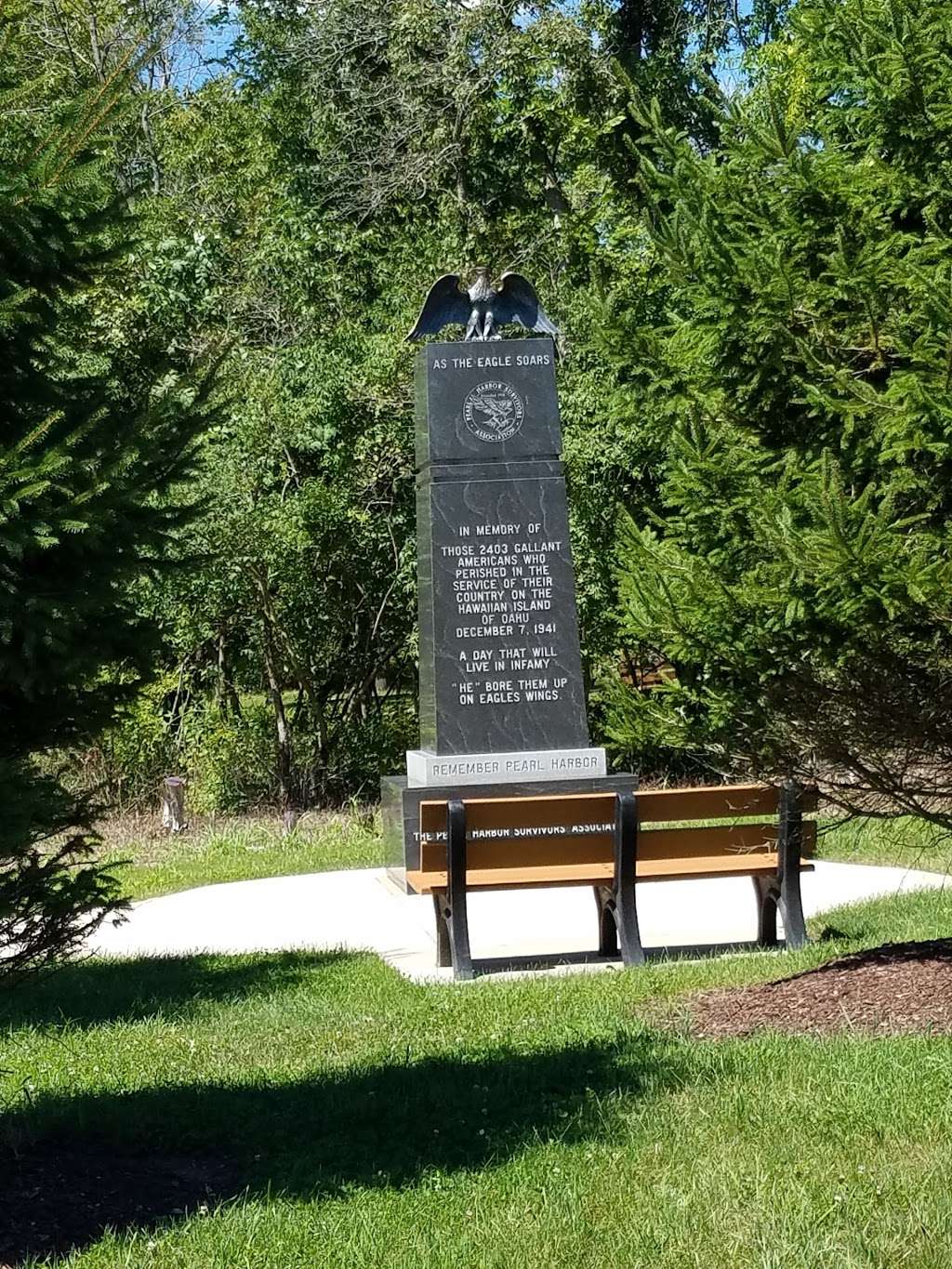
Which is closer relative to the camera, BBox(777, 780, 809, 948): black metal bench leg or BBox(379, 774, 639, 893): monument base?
BBox(777, 780, 809, 948): black metal bench leg

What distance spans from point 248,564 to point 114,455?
1311cm

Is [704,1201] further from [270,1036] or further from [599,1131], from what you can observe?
[270,1036]

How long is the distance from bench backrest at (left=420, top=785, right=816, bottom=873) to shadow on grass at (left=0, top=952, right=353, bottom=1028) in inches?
40.4

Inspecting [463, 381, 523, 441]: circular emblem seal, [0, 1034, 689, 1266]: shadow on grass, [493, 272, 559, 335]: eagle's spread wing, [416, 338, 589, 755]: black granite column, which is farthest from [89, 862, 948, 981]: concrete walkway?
[493, 272, 559, 335]: eagle's spread wing

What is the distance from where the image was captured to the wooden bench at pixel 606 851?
8.66 meters

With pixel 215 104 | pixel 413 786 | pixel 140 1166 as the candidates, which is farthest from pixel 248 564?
pixel 215 104

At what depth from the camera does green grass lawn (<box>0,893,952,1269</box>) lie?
427 cm

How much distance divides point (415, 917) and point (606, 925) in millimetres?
2186

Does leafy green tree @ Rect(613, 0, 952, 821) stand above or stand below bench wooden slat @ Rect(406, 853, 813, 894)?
above

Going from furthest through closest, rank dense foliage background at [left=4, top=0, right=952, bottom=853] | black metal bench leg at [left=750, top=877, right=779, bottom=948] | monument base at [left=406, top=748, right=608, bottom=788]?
1. monument base at [left=406, top=748, right=608, bottom=788]
2. black metal bench leg at [left=750, top=877, right=779, bottom=948]
3. dense foliage background at [left=4, top=0, right=952, bottom=853]

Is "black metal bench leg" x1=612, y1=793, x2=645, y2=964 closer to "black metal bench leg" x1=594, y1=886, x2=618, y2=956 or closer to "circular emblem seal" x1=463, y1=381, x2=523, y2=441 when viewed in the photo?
"black metal bench leg" x1=594, y1=886, x2=618, y2=956

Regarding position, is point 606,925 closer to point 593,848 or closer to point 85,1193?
point 593,848

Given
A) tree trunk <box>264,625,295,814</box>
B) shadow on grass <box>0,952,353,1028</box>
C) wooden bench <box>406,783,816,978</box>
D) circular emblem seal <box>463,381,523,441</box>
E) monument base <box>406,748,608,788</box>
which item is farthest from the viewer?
tree trunk <box>264,625,295,814</box>

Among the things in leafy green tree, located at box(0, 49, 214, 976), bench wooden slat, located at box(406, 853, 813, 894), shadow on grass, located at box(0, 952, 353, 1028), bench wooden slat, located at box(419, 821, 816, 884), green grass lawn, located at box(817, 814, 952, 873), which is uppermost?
leafy green tree, located at box(0, 49, 214, 976)
